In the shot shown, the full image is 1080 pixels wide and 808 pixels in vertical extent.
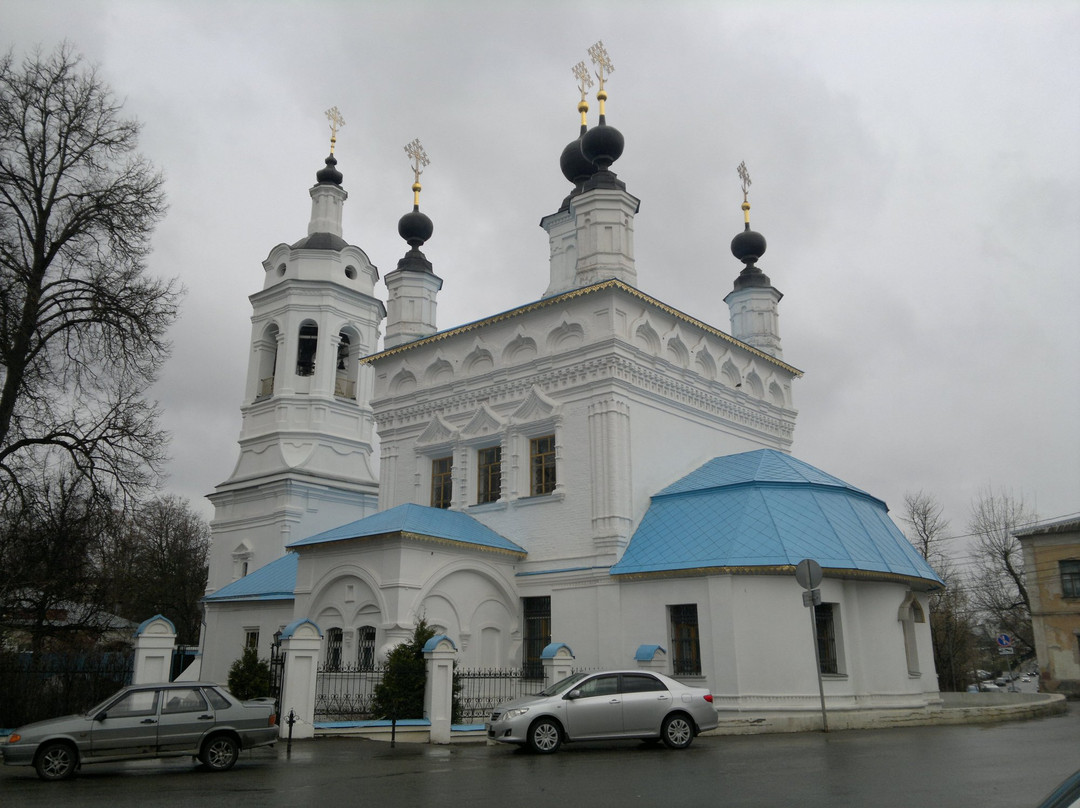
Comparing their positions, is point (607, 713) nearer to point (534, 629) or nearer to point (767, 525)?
point (767, 525)

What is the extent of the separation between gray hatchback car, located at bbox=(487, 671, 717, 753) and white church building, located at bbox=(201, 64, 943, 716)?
12.9ft

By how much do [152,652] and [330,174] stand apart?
63.8 feet

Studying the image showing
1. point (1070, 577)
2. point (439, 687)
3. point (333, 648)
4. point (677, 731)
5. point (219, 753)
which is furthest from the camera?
point (1070, 577)

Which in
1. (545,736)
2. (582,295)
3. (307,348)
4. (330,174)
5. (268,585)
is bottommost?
(545,736)

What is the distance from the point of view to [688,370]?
66.8ft

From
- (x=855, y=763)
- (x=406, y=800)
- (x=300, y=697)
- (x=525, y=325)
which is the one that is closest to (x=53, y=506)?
(x=300, y=697)

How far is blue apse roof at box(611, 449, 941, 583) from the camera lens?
1598 centimetres

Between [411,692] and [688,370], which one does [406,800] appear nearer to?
[411,692]

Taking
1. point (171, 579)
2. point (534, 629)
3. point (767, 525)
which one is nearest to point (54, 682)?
point (534, 629)

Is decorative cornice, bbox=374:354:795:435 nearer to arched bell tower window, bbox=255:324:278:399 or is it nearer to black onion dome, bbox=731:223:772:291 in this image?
black onion dome, bbox=731:223:772:291

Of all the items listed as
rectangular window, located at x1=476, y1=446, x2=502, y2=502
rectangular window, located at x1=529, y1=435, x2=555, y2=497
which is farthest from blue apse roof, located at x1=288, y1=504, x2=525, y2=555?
rectangular window, located at x1=529, y1=435, x2=555, y2=497

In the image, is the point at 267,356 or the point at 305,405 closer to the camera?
the point at 305,405

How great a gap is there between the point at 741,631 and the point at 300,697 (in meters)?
7.44

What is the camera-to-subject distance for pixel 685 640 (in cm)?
1639
